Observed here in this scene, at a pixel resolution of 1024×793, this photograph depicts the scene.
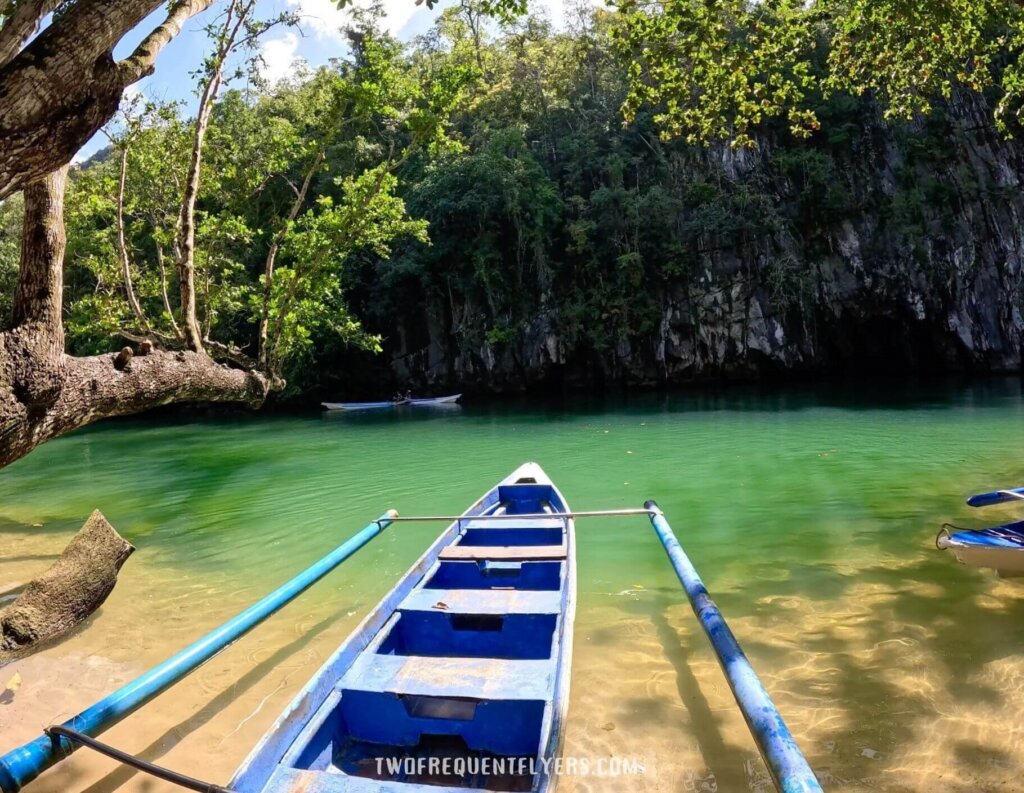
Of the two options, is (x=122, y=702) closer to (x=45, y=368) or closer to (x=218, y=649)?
(x=218, y=649)

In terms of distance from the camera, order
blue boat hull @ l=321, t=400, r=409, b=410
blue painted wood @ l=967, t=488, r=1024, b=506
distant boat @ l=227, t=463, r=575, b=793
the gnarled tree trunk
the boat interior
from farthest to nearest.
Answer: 1. blue boat hull @ l=321, t=400, r=409, b=410
2. blue painted wood @ l=967, t=488, r=1024, b=506
3. the gnarled tree trunk
4. the boat interior
5. distant boat @ l=227, t=463, r=575, b=793

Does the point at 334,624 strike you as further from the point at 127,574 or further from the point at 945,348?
the point at 945,348

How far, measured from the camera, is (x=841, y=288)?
23.5 m

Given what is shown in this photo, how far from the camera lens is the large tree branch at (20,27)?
259 centimetres

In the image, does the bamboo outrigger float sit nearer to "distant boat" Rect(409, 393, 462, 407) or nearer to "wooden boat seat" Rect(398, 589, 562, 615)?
"wooden boat seat" Rect(398, 589, 562, 615)

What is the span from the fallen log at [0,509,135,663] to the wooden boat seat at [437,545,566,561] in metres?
2.71

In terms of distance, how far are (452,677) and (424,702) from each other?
151 mm

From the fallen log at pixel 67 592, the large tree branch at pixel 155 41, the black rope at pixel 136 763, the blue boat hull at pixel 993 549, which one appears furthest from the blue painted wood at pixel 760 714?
the fallen log at pixel 67 592

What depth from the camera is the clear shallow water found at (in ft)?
10.2

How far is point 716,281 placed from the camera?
2414cm

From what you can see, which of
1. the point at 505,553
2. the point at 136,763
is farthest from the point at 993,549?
the point at 136,763

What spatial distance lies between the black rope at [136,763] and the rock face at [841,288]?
2319 centimetres

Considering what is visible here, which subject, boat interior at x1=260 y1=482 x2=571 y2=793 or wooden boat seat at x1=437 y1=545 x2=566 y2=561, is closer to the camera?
boat interior at x1=260 y1=482 x2=571 y2=793

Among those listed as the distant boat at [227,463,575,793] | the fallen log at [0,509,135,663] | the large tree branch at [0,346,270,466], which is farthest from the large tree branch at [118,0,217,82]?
the fallen log at [0,509,135,663]
